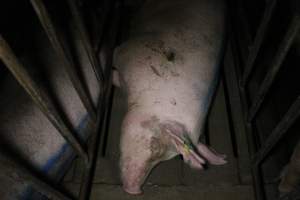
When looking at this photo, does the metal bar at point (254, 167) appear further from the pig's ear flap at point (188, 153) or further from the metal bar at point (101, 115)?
the metal bar at point (101, 115)

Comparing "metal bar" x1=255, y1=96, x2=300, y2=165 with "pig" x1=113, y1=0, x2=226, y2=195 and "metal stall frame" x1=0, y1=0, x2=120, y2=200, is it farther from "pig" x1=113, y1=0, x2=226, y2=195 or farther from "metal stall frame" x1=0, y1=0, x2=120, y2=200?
"metal stall frame" x1=0, y1=0, x2=120, y2=200

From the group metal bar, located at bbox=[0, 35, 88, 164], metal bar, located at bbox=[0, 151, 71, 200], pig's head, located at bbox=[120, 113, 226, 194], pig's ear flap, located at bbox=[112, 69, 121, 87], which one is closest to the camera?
metal bar, located at bbox=[0, 35, 88, 164]

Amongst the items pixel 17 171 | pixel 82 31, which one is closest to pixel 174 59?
pixel 82 31

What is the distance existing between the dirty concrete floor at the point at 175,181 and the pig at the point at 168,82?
24cm

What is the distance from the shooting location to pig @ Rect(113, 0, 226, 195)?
1550 millimetres

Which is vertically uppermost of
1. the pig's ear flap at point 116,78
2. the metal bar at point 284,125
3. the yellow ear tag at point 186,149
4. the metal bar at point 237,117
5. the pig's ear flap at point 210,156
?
the metal bar at point 284,125

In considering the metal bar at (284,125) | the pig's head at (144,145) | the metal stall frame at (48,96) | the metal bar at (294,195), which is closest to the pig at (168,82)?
the pig's head at (144,145)

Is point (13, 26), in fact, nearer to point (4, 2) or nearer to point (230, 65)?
point (4, 2)

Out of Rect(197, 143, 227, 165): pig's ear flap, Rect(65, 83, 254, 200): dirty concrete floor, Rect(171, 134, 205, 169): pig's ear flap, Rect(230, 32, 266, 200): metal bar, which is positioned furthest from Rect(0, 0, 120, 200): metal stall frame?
Rect(230, 32, 266, 200): metal bar

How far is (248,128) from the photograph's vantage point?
1.81 m

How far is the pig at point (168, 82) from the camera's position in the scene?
5.08ft

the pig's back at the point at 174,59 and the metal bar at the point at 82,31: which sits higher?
the metal bar at the point at 82,31

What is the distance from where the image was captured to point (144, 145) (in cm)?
154

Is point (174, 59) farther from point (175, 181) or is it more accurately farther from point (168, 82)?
point (175, 181)
